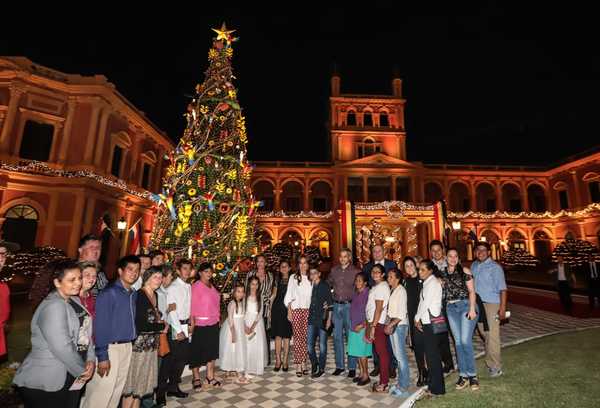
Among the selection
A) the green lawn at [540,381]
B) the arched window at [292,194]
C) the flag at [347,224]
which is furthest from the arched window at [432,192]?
the green lawn at [540,381]

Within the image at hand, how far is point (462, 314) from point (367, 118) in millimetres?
32917

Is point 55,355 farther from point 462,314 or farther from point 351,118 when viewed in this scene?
point 351,118

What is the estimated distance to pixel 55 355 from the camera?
254cm

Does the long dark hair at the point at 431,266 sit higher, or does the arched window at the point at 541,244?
the arched window at the point at 541,244

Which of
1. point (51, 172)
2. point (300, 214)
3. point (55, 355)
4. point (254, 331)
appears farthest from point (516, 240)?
point (51, 172)

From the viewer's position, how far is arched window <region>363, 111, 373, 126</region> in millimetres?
34647

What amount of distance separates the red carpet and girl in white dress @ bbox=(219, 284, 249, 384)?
1075 centimetres

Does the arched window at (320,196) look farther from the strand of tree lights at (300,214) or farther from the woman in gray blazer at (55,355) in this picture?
the woman in gray blazer at (55,355)

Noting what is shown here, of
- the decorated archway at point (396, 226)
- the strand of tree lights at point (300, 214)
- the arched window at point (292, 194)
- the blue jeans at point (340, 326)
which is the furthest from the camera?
the arched window at point (292, 194)

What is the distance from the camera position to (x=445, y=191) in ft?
111

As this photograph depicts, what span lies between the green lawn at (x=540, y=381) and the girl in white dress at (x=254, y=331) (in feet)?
8.73

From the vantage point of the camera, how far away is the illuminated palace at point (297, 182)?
15328 mm

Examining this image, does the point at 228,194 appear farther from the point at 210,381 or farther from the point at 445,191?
the point at 445,191

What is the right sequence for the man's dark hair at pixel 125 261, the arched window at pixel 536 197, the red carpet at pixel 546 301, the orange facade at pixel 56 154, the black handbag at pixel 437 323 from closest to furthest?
the man's dark hair at pixel 125 261 → the black handbag at pixel 437 323 → the red carpet at pixel 546 301 → the orange facade at pixel 56 154 → the arched window at pixel 536 197
